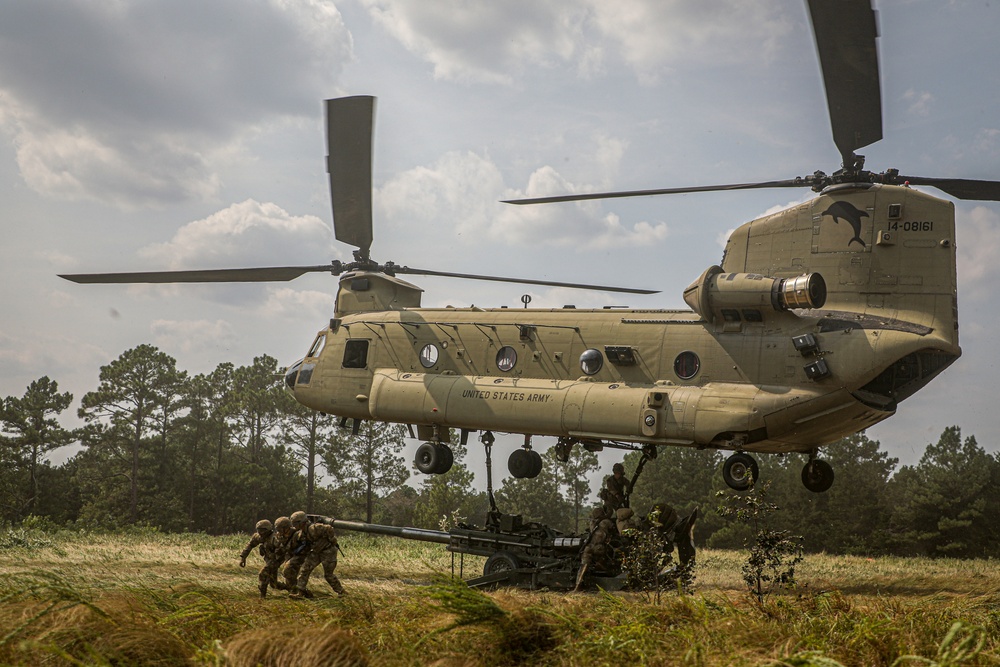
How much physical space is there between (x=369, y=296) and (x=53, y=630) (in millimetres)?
13271

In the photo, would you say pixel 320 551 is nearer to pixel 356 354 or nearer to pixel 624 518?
pixel 624 518

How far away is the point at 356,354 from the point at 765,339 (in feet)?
29.1

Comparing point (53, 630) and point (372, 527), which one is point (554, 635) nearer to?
point (53, 630)


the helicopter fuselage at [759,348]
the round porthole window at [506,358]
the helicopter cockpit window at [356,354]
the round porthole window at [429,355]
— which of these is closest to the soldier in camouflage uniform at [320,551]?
the helicopter fuselage at [759,348]

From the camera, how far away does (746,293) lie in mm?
13570

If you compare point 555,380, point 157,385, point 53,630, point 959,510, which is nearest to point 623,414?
point 555,380

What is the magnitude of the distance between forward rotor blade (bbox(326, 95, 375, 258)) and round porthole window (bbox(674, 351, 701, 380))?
7.97 metres

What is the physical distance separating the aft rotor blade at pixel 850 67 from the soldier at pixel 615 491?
21.7 ft

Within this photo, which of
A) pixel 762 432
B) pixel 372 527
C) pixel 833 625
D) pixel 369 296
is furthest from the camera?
A: pixel 369 296

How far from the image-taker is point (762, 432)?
13055 millimetres

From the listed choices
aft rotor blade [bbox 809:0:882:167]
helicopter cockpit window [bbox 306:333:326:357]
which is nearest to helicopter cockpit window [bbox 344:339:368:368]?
helicopter cockpit window [bbox 306:333:326:357]

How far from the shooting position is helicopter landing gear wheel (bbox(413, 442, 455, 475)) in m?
17.0

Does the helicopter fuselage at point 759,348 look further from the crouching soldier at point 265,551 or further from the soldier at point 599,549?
the crouching soldier at point 265,551

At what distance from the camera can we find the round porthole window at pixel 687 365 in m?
14.0
